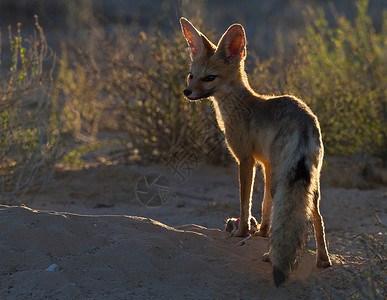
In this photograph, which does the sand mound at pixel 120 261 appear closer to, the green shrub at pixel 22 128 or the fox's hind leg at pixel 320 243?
the fox's hind leg at pixel 320 243

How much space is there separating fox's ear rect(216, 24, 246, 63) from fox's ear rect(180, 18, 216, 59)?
131 millimetres

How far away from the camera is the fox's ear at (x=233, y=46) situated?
4332mm

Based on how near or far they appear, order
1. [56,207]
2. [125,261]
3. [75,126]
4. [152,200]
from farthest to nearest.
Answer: [75,126] < [152,200] < [56,207] < [125,261]

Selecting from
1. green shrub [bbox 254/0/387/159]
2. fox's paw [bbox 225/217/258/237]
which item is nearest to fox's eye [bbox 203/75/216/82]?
fox's paw [bbox 225/217/258/237]

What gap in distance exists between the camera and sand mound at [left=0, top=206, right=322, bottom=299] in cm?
330

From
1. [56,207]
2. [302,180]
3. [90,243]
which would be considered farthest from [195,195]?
[302,180]

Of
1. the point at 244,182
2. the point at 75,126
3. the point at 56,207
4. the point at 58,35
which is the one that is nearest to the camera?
the point at 244,182

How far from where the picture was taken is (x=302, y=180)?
11.1 feet

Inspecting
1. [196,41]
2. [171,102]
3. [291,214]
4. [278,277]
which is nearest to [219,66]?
[196,41]

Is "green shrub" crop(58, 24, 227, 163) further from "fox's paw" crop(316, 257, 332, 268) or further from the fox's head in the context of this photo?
"fox's paw" crop(316, 257, 332, 268)

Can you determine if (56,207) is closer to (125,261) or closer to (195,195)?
(195,195)

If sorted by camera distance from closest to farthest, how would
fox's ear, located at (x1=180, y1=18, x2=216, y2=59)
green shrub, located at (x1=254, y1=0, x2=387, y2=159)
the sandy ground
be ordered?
the sandy ground < fox's ear, located at (x1=180, y1=18, x2=216, y2=59) < green shrub, located at (x1=254, y1=0, x2=387, y2=159)

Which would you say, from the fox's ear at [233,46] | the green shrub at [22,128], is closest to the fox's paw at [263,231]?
the fox's ear at [233,46]

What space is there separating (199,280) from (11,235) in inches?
53.9
